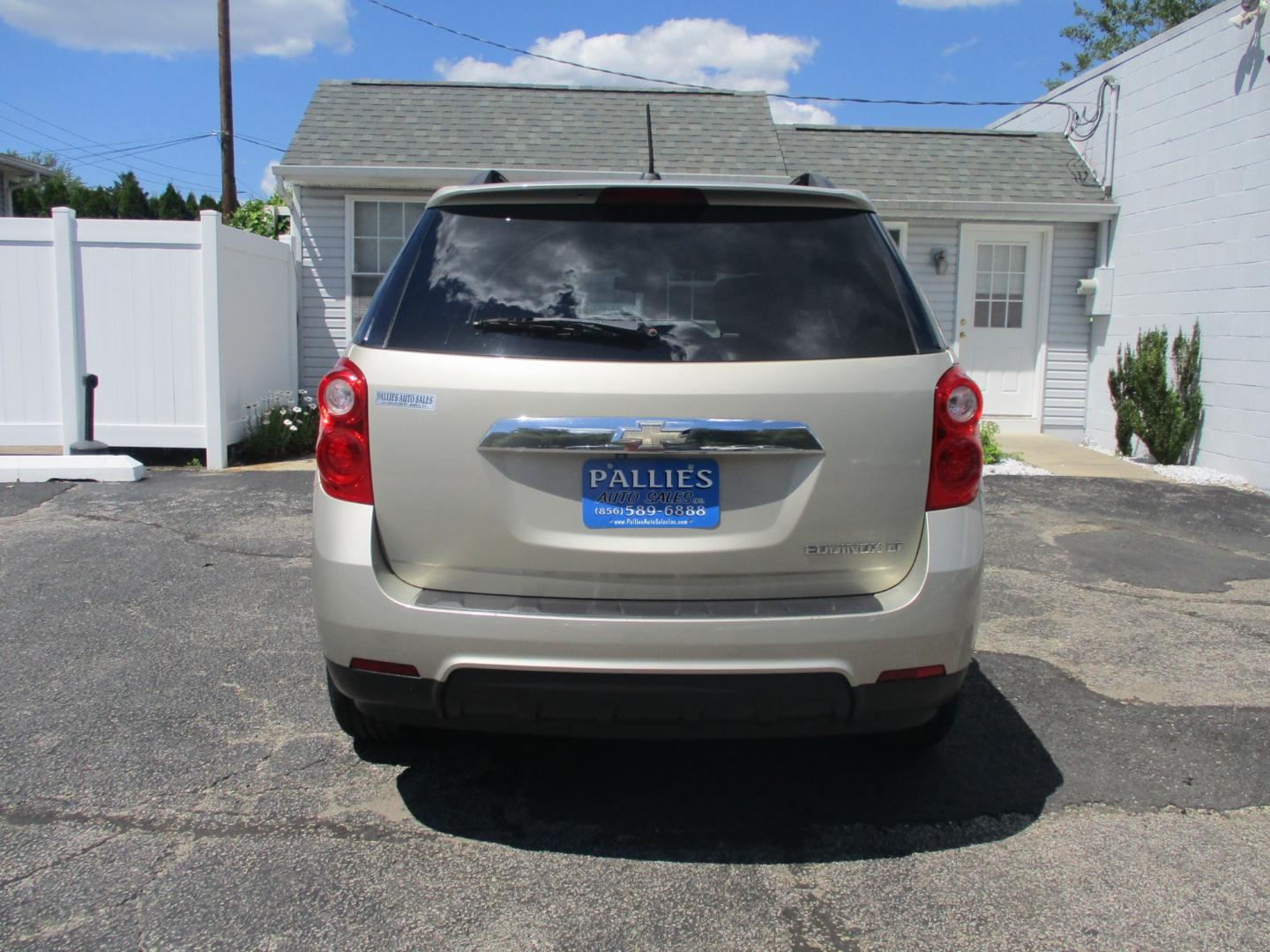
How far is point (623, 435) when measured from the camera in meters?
2.59

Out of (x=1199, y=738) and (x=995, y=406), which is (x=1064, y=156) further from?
(x=1199, y=738)

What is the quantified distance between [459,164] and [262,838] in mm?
9907

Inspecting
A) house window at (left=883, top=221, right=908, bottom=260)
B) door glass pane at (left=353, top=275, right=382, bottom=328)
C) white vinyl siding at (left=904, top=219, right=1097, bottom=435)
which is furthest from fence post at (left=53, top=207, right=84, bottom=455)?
white vinyl siding at (left=904, top=219, right=1097, bottom=435)

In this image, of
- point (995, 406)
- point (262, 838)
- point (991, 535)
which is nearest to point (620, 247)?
point (262, 838)

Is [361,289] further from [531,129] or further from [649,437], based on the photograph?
[649,437]

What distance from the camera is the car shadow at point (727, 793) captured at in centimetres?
295

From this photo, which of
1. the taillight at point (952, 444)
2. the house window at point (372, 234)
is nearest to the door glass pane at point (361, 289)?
the house window at point (372, 234)

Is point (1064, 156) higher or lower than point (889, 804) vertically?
higher

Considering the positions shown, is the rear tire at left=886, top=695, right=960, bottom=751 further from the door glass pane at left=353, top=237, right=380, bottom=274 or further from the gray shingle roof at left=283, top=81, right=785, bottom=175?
the door glass pane at left=353, top=237, right=380, bottom=274

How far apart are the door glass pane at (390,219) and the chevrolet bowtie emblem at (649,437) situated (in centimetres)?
998

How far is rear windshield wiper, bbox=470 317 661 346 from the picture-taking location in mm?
2691

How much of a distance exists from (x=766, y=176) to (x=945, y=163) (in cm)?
262

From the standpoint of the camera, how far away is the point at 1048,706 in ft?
13.3

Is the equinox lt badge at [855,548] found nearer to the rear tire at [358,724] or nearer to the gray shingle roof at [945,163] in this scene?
the rear tire at [358,724]
